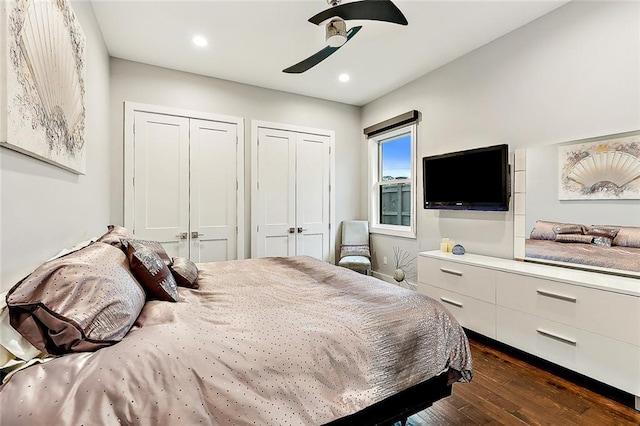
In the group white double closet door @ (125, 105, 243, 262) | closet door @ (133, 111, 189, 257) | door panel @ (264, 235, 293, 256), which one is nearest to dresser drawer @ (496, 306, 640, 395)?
door panel @ (264, 235, 293, 256)

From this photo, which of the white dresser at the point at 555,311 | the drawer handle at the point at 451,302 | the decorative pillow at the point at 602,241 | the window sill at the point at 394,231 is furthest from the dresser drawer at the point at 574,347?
the window sill at the point at 394,231

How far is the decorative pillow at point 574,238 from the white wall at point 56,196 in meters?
3.55

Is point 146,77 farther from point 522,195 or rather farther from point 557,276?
point 557,276

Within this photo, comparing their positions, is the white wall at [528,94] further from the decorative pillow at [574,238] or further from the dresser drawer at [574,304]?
the dresser drawer at [574,304]

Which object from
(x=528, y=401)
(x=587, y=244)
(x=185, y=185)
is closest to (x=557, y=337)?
(x=528, y=401)

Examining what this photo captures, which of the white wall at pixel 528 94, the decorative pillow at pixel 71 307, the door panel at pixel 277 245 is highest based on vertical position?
the white wall at pixel 528 94

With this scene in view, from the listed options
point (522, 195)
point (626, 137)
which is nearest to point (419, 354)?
point (522, 195)

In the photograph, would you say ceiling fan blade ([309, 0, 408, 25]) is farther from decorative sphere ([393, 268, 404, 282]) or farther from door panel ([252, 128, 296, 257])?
decorative sphere ([393, 268, 404, 282])

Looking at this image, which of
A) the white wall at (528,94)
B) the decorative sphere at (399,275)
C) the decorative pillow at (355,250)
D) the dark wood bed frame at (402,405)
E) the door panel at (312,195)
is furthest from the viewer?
the decorative pillow at (355,250)

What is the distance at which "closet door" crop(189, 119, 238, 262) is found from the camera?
3.73 m

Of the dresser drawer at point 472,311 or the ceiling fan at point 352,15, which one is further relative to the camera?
the dresser drawer at point 472,311

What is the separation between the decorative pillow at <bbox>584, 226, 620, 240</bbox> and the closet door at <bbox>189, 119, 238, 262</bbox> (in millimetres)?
3677

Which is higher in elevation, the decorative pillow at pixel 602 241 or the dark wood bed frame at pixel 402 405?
the decorative pillow at pixel 602 241

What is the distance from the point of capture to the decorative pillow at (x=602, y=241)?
7.48 feet
